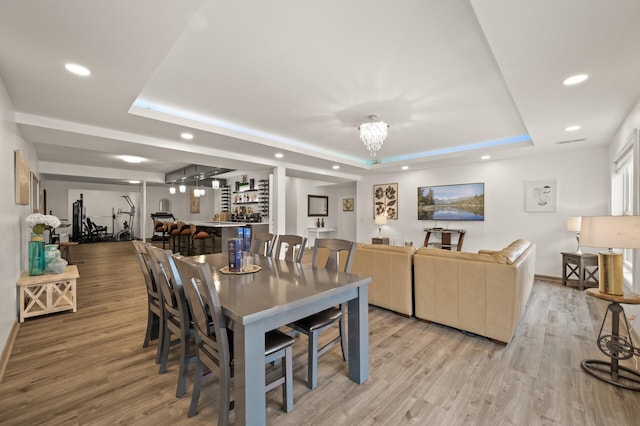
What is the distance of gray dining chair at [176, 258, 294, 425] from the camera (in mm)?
1453

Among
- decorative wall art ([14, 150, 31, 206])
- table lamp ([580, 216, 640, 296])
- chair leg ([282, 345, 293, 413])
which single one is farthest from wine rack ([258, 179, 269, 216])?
table lamp ([580, 216, 640, 296])

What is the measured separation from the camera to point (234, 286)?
1887 millimetres

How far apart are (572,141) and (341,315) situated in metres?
4.63

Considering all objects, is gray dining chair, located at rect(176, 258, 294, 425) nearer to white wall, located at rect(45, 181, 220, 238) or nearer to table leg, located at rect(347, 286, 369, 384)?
table leg, located at rect(347, 286, 369, 384)

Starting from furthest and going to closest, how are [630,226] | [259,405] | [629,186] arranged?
[629,186], [630,226], [259,405]

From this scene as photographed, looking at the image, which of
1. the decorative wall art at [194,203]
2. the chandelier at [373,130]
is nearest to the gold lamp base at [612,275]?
the chandelier at [373,130]

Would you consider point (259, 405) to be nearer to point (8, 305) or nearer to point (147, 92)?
point (8, 305)

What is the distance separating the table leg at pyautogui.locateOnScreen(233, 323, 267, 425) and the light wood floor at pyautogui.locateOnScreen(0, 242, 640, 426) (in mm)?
372

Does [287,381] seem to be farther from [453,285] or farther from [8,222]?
[8,222]

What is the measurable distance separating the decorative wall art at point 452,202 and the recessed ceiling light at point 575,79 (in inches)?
157

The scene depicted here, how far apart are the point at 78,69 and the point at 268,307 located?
92.8 inches

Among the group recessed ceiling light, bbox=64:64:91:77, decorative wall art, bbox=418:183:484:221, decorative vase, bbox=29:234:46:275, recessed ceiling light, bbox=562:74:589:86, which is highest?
recessed ceiling light, bbox=562:74:589:86

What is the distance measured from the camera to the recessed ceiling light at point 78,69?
6.91ft

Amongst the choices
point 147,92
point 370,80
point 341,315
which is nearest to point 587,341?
point 341,315
